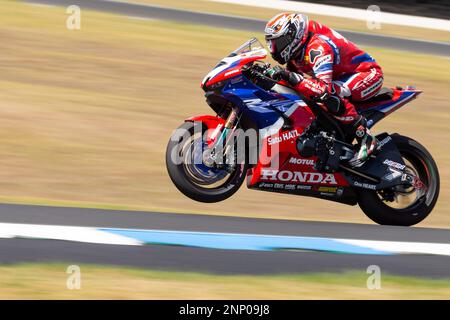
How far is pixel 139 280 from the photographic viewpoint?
6.14 metres

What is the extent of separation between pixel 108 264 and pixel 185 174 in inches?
81.9

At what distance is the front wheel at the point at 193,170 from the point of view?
834cm

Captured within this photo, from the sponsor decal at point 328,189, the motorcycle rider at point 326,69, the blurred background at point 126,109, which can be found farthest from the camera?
the blurred background at point 126,109

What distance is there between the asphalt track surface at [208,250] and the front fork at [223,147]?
49 cm

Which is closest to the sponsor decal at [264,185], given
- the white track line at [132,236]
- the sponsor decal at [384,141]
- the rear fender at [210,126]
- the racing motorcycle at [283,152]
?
the racing motorcycle at [283,152]

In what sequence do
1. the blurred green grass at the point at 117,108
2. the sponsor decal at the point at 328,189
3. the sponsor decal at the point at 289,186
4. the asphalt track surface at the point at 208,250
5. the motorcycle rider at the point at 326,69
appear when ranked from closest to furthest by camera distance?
1. the asphalt track surface at the point at 208,250
2. the motorcycle rider at the point at 326,69
3. the sponsor decal at the point at 289,186
4. the sponsor decal at the point at 328,189
5. the blurred green grass at the point at 117,108

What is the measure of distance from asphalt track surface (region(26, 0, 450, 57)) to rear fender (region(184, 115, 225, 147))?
12094mm

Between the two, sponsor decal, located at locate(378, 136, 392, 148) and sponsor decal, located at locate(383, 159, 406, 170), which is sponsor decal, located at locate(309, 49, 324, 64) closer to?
sponsor decal, located at locate(378, 136, 392, 148)

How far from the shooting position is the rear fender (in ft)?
27.5

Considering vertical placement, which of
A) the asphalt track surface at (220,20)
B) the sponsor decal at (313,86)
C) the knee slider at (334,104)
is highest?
the asphalt track surface at (220,20)

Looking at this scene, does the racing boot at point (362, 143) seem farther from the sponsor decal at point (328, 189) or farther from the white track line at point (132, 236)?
the white track line at point (132, 236)

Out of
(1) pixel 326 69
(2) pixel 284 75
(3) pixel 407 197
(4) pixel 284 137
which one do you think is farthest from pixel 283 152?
(3) pixel 407 197

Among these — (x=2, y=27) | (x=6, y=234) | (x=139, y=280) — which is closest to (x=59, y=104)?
(x=2, y=27)

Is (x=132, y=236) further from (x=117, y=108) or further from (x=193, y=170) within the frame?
(x=117, y=108)
